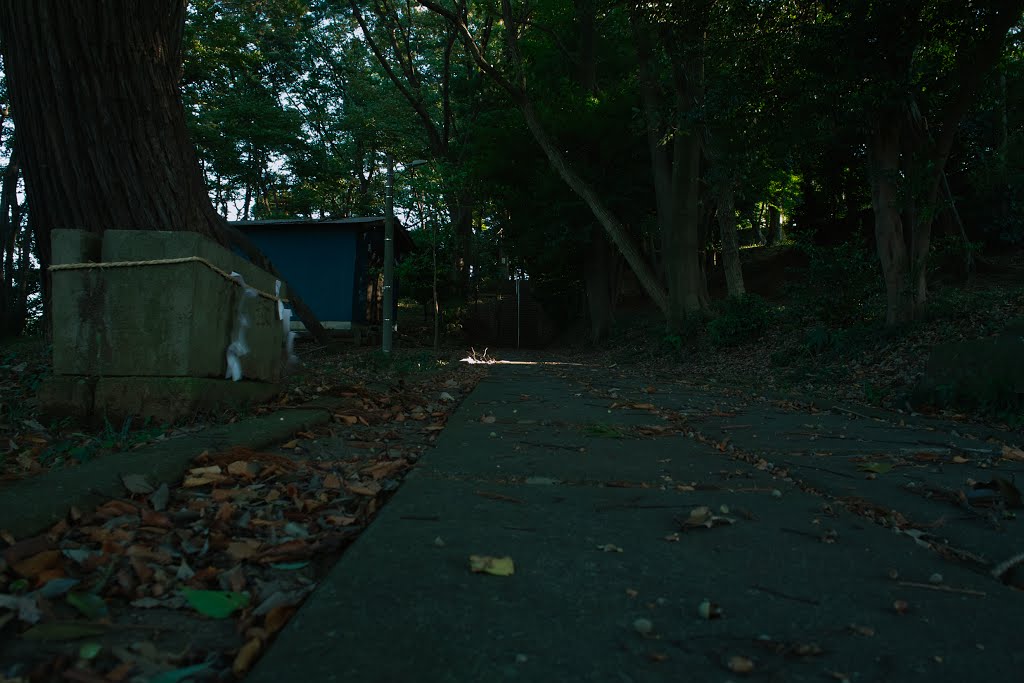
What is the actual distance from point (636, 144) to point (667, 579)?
624 inches

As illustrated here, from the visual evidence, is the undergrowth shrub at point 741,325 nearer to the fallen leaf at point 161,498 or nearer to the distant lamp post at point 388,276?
the distant lamp post at point 388,276

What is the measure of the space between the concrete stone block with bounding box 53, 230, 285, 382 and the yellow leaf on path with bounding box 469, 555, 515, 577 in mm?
2403

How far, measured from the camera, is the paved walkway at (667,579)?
95 centimetres

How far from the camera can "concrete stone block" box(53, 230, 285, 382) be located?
317 centimetres

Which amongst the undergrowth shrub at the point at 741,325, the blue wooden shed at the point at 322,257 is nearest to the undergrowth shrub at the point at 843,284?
the undergrowth shrub at the point at 741,325

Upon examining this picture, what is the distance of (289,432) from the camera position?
9.27 feet

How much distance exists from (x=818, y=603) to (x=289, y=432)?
2.24 meters

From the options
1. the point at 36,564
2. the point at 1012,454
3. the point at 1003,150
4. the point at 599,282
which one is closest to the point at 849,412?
the point at 1012,454

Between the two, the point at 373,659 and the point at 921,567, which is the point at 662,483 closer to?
the point at 921,567

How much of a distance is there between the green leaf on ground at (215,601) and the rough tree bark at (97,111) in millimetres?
3509

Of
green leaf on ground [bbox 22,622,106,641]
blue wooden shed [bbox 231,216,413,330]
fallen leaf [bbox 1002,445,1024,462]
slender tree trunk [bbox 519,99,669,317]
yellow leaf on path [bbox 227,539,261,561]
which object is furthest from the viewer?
blue wooden shed [bbox 231,216,413,330]

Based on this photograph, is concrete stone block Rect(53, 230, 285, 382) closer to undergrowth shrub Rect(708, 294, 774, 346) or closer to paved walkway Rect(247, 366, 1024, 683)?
paved walkway Rect(247, 366, 1024, 683)

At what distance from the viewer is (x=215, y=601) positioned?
1.15 metres

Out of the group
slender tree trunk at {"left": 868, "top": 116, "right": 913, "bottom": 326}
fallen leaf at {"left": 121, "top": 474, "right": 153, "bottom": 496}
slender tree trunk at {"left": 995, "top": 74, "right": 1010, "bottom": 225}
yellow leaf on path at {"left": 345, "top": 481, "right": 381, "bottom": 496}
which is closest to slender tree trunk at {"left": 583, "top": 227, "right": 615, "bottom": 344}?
slender tree trunk at {"left": 995, "top": 74, "right": 1010, "bottom": 225}
